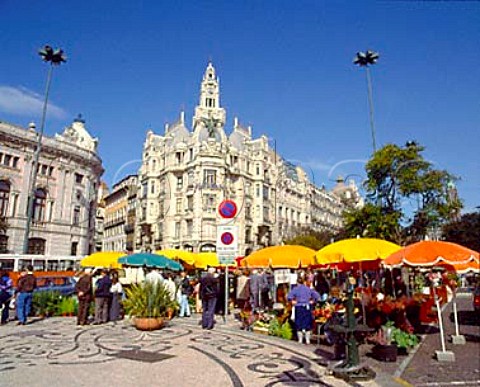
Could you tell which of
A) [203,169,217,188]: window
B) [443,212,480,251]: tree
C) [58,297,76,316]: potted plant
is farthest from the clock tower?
[58,297,76,316]: potted plant

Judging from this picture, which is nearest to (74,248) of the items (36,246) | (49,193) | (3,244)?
(36,246)

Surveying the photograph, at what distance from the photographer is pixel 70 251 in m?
41.1

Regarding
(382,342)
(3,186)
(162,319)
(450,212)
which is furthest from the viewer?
(3,186)

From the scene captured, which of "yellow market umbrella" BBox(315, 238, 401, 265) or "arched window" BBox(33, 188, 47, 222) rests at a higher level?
"arched window" BBox(33, 188, 47, 222)

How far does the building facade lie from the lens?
64625mm

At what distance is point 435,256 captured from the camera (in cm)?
848

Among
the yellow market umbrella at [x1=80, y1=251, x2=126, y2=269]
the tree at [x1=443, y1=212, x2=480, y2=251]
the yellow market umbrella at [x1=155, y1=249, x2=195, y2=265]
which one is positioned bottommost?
the yellow market umbrella at [x1=80, y1=251, x2=126, y2=269]

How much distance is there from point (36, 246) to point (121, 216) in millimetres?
32393

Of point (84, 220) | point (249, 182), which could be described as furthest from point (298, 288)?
point (249, 182)

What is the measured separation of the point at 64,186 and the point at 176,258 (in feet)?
88.2

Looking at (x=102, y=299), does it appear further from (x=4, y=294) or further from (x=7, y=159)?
(x=7, y=159)

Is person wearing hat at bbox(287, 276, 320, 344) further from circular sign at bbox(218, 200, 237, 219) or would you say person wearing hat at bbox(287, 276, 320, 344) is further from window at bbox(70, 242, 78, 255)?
window at bbox(70, 242, 78, 255)

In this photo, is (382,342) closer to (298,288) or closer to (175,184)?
(298,288)

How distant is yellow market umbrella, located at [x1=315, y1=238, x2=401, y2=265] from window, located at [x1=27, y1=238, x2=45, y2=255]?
3437 centimetres
